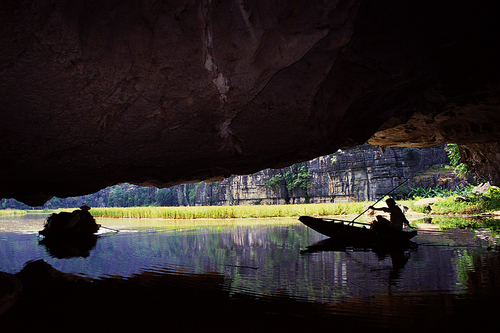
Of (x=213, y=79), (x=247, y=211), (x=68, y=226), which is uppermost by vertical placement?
(x=213, y=79)

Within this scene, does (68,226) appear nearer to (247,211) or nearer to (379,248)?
(379,248)

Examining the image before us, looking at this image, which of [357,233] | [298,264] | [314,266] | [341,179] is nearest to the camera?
[314,266]

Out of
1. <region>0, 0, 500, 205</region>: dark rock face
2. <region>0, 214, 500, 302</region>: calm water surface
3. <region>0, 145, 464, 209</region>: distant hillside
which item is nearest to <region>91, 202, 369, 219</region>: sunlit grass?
<region>0, 214, 500, 302</region>: calm water surface

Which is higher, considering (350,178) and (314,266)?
(350,178)

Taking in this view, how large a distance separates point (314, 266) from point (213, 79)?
11.0 feet

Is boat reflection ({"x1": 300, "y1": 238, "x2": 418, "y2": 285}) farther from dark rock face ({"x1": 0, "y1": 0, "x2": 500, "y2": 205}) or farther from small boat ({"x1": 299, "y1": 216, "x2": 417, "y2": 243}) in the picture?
dark rock face ({"x1": 0, "y1": 0, "x2": 500, "y2": 205})

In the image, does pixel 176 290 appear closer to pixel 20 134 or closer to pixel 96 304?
pixel 96 304

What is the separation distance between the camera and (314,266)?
529 cm

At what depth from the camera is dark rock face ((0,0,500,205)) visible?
322 centimetres

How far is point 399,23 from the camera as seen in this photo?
4305mm

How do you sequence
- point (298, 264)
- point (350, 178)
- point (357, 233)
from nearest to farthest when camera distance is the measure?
point (298, 264) < point (357, 233) < point (350, 178)

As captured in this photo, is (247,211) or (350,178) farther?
(350,178)

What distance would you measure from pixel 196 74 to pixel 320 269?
11.3 ft

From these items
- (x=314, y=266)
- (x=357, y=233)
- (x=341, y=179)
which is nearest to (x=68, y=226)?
(x=314, y=266)
